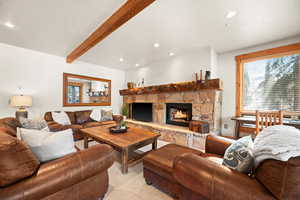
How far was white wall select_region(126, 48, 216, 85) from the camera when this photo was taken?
3262mm

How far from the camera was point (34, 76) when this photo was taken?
131 inches

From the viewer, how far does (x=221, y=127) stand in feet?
11.4

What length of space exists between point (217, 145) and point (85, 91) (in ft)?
14.2

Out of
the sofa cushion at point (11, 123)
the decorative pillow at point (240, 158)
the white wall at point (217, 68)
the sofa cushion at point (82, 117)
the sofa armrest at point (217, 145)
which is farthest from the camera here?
the sofa cushion at point (82, 117)

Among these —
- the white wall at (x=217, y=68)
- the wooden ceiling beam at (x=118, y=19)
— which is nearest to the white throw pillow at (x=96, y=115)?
the wooden ceiling beam at (x=118, y=19)

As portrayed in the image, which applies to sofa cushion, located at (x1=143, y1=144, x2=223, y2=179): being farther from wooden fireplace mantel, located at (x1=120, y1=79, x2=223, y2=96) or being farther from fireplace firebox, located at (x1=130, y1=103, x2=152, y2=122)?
fireplace firebox, located at (x1=130, y1=103, x2=152, y2=122)

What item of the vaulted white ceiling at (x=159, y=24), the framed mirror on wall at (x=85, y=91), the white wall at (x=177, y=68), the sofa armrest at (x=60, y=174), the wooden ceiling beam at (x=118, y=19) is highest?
the vaulted white ceiling at (x=159, y=24)

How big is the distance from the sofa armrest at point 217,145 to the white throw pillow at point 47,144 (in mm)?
1749

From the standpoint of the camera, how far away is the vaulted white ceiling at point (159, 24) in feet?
5.98

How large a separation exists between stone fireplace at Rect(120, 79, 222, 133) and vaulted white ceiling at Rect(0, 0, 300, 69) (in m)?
1.09

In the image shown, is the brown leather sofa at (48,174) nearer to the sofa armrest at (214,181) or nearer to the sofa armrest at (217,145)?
the sofa armrest at (214,181)

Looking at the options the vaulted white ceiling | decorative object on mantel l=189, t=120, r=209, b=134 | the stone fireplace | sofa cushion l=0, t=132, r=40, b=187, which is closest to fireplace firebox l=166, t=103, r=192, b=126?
the stone fireplace

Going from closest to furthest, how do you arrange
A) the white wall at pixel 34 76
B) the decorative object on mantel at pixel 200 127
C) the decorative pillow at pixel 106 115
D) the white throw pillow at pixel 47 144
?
1. the white throw pillow at pixel 47 144
2. the decorative object on mantel at pixel 200 127
3. the white wall at pixel 34 76
4. the decorative pillow at pixel 106 115

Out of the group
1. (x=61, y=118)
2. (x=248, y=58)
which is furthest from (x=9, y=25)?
(x=248, y=58)
